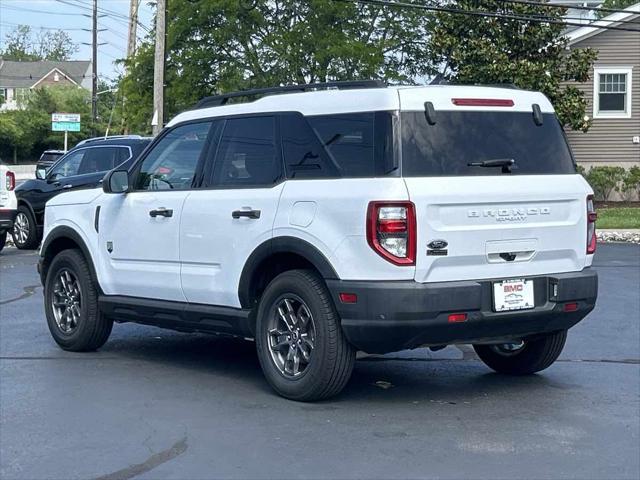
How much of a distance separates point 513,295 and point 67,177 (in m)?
13.4

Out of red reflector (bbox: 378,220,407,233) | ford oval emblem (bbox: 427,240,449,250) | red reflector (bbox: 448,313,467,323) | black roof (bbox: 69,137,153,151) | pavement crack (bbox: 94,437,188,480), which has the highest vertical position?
black roof (bbox: 69,137,153,151)

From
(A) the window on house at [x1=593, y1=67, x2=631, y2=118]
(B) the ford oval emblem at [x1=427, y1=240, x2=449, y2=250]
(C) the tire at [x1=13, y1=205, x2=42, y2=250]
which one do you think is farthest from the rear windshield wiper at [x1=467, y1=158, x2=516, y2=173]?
(A) the window on house at [x1=593, y1=67, x2=631, y2=118]

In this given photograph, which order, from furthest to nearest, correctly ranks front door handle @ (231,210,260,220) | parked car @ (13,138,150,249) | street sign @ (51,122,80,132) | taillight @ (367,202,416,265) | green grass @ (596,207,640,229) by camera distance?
street sign @ (51,122,80,132) < green grass @ (596,207,640,229) < parked car @ (13,138,150,249) < front door handle @ (231,210,260,220) < taillight @ (367,202,416,265)

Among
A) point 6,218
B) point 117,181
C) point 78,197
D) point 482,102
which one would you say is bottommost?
point 6,218

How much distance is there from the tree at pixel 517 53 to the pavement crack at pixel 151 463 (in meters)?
24.9

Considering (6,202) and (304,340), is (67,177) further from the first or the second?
(304,340)

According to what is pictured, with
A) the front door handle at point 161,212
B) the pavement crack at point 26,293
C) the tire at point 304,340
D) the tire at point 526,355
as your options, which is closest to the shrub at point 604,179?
the pavement crack at point 26,293

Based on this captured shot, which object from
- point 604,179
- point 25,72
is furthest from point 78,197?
point 25,72

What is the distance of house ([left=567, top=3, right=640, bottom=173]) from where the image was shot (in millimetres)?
32969

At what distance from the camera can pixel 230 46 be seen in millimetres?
35250

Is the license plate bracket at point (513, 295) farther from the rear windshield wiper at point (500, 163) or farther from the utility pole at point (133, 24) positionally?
the utility pole at point (133, 24)

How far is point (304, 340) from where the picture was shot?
711 cm

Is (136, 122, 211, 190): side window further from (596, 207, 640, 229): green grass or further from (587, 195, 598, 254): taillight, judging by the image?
(596, 207, 640, 229): green grass

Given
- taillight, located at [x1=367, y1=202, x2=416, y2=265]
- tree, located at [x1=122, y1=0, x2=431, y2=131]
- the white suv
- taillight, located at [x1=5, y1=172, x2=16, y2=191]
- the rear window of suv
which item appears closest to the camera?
taillight, located at [x1=367, y1=202, x2=416, y2=265]
